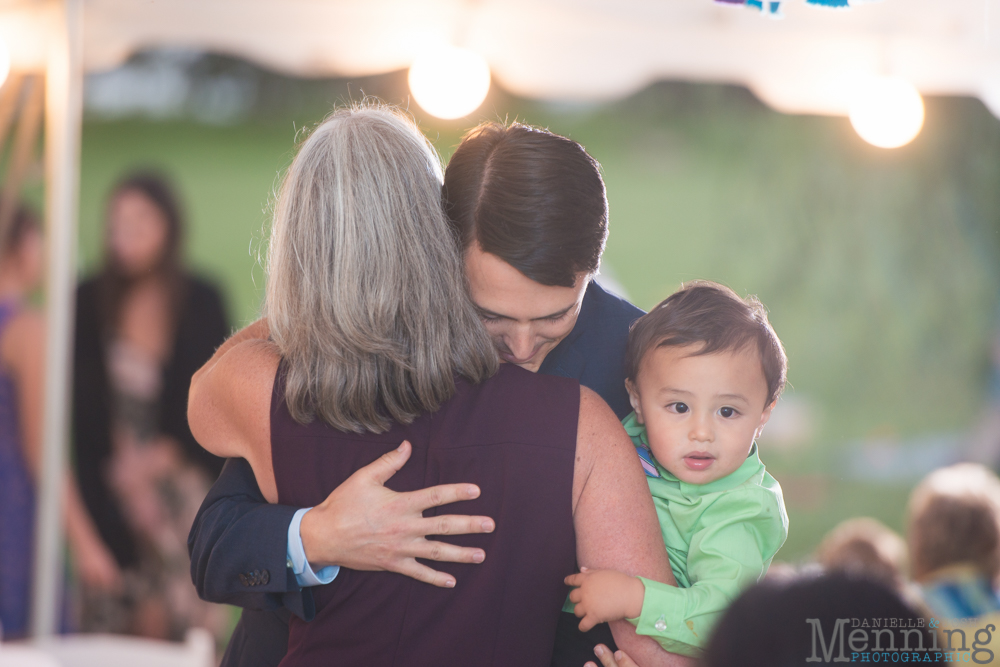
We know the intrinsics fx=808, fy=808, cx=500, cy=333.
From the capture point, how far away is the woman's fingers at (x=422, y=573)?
1.12 m

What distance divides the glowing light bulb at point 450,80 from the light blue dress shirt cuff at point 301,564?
2004 mm

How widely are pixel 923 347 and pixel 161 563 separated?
440 cm

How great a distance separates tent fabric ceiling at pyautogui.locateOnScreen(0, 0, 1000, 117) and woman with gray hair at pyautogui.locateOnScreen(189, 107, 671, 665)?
174cm

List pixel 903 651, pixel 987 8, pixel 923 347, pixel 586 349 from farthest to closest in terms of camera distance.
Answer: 1. pixel 923 347
2. pixel 987 8
3. pixel 586 349
4. pixel 903 651

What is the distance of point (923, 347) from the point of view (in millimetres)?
4809

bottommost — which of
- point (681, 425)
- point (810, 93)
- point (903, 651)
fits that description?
point (903, 651)

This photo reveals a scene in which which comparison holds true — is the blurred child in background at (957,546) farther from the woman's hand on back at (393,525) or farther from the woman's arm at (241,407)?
the woman's arm at (241,407)

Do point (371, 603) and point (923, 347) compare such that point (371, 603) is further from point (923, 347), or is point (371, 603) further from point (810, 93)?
point (923, 347)

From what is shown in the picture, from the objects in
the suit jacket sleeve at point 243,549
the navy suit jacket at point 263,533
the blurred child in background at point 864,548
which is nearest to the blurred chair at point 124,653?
the navy suit jacket at point 263,533

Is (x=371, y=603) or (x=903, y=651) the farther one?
(x=371, y=603)

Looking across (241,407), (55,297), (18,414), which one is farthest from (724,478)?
(18,414)

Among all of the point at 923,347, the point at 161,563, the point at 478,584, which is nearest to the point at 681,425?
the point at 478,584

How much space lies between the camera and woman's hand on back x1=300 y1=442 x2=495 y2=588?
1.12 m

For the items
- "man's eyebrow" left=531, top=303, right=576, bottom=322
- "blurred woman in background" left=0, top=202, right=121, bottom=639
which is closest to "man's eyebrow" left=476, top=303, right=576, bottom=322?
"man's eyebrow" left=531, top=303, right=576, bottom=322
